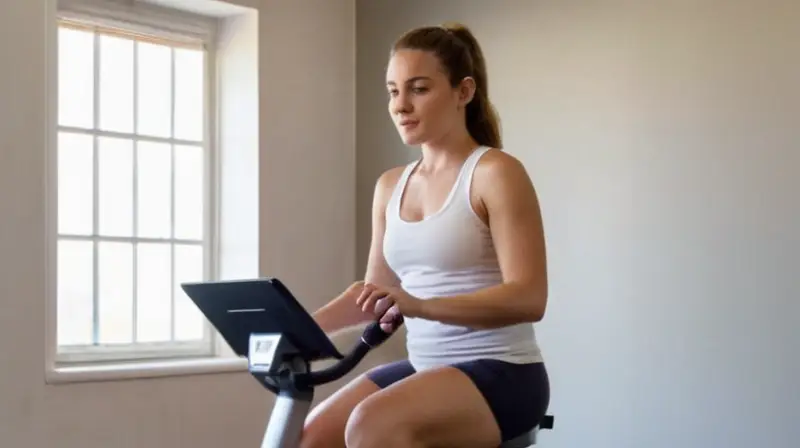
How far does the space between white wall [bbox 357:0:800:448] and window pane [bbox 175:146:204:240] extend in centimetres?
102

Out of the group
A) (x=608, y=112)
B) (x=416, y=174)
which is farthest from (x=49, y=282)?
(x=608, y=112)

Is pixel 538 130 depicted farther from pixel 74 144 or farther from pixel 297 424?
pixel 297 424

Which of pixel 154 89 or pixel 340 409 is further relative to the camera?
pixel 154 89

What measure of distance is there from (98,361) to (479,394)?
1.73 metres

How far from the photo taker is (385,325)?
170cm

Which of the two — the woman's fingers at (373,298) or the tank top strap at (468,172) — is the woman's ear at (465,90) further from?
the woman's fingers at (373,298)

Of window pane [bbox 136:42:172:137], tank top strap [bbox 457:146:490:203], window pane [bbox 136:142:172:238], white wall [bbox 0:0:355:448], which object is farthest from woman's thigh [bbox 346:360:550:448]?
window pane [bbox 136:42:172:137]

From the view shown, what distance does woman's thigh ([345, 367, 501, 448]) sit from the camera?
1.67 metres

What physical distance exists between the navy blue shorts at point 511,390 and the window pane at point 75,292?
164 centimetres

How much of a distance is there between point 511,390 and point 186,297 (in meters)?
1.86

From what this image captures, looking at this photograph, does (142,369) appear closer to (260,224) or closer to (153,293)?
(153,293)

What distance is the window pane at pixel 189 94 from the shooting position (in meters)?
3.40

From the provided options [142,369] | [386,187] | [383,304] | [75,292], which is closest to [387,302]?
[383,304]

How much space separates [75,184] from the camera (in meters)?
3.09
